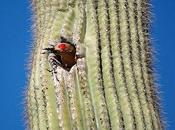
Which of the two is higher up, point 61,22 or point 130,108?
point 61,22

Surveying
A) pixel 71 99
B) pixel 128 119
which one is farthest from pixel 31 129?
pixel 128 119

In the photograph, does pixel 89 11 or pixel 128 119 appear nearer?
pixel 128 119

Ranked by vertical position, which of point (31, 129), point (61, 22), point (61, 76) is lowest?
point (31, 129)

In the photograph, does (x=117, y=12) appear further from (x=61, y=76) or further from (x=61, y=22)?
(x=61, y=76)
